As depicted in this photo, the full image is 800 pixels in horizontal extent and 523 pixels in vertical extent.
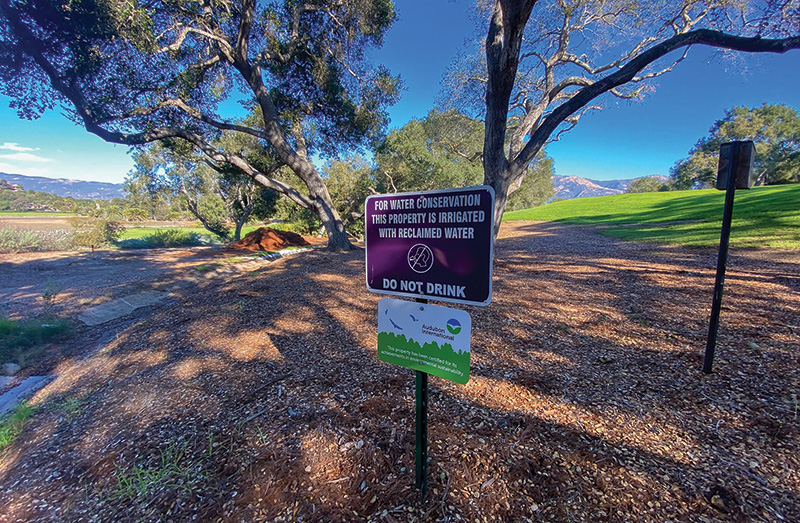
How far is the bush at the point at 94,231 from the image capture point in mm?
16514

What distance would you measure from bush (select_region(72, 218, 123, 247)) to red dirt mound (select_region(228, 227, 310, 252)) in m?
7.78

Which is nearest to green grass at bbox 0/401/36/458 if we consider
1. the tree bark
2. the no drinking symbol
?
the no drinking symbol

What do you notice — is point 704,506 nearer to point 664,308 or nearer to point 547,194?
point 664,308

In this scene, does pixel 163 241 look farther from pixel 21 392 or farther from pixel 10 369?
pixel 21 392

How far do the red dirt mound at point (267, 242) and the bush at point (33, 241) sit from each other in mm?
8280

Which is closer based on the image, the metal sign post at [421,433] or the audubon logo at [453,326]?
the audubon logo at [453,326]

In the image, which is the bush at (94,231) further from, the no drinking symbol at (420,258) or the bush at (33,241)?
the no drinking symbol at (420,258)

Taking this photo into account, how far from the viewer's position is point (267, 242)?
1602 centimetres

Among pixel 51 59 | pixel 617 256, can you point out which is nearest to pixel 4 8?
pixel 51 59

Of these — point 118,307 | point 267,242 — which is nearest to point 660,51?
point 118,307

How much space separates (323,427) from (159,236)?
2273 cm

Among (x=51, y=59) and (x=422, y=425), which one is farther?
(x=51, y=59)

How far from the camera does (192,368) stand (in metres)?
3.40

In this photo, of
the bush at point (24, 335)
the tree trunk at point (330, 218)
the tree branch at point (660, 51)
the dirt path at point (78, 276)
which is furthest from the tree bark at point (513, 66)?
the dirt path at point (78, 276)
